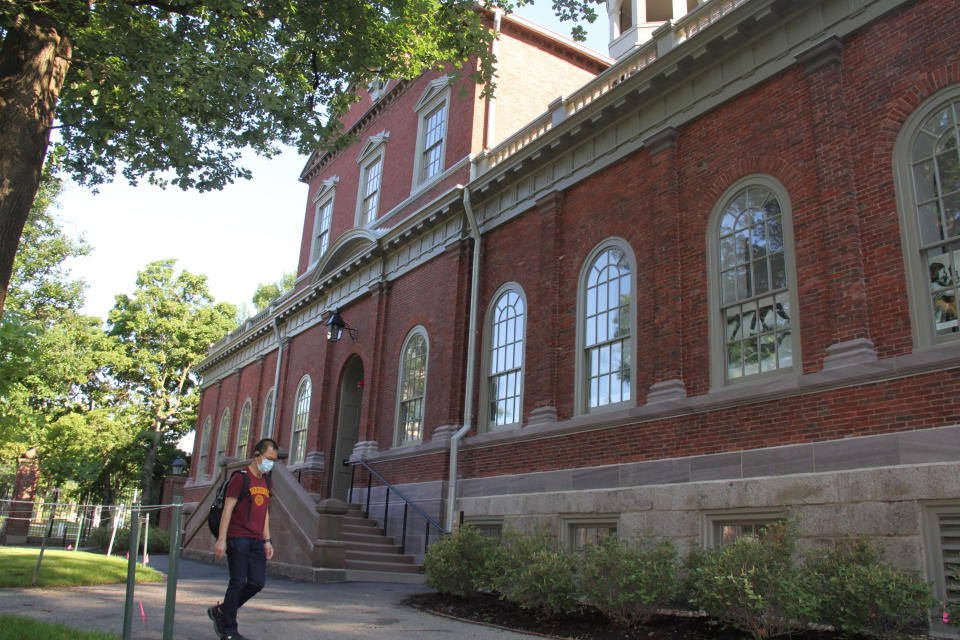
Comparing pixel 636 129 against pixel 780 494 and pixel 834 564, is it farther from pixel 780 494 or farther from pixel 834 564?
pixel 834 564

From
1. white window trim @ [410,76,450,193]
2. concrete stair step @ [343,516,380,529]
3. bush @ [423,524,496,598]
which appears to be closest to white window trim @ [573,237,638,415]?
bush @ [423,524,496,598]

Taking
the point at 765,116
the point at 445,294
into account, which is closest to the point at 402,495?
the point at 445,294

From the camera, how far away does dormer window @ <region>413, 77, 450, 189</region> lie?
1945 cm

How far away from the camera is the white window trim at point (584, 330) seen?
1173 centimetres

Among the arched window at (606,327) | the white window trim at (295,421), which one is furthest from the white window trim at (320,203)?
the arched window at (606,327)

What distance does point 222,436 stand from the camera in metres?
31.3

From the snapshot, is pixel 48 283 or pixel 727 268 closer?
A: pixel 727 268

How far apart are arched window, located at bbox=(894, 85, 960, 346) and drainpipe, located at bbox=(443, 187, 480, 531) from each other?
870cm

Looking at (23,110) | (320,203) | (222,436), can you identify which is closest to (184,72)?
(23,110)

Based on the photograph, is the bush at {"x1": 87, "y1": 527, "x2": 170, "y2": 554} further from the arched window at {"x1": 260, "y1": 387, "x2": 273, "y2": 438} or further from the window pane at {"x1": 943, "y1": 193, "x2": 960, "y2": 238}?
the window pane at {"x1": 943, "y1": 193, "x2": 960, "y2": 238}

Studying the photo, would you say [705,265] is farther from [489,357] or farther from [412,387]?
[412,387]

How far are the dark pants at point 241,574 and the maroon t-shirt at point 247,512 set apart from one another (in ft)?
0.22

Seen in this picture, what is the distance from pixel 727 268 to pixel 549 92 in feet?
35.9

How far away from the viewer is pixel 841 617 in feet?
21.5
